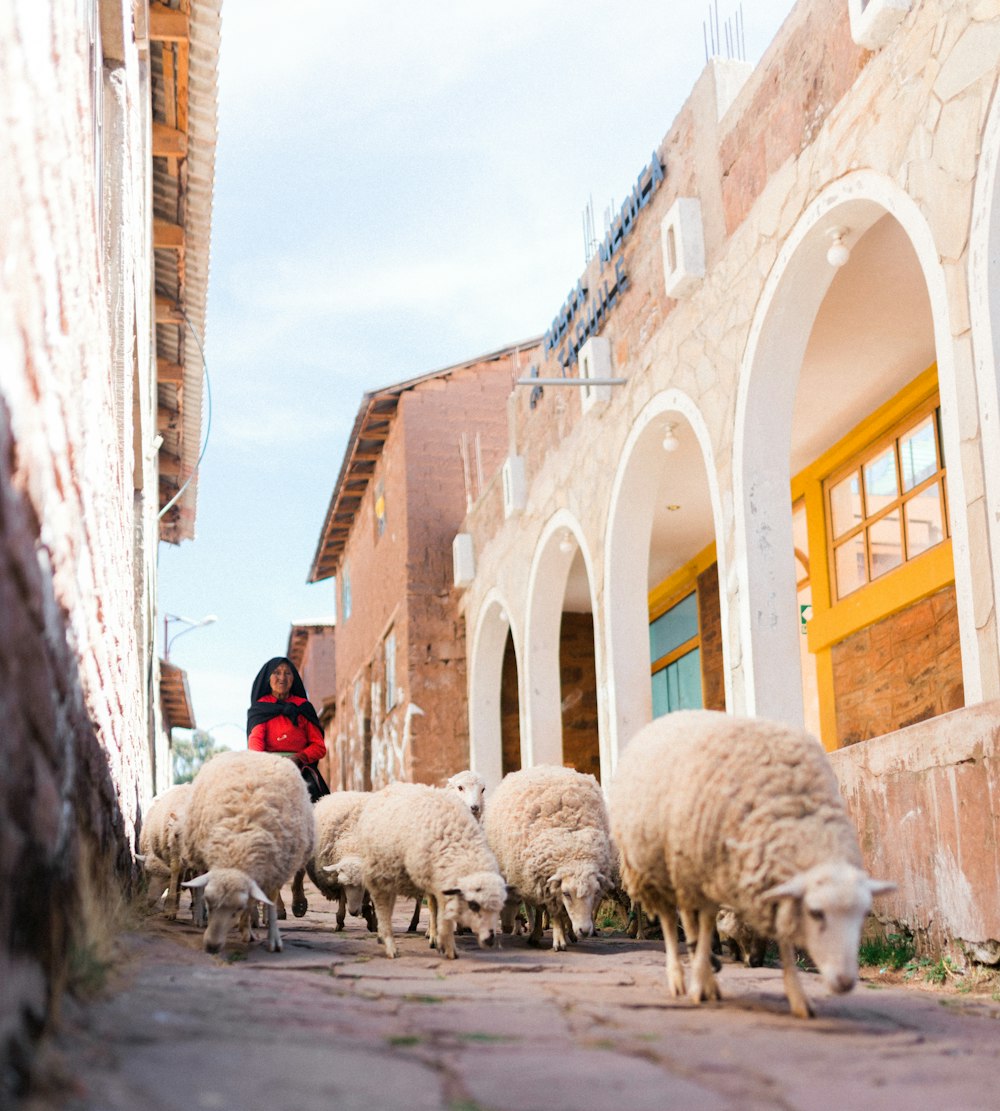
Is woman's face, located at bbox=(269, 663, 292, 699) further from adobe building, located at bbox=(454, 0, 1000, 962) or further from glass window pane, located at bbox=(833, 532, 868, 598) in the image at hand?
glass window pane, located at bbox=(833, 532, 868, 598)

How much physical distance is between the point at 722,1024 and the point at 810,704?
10.2m

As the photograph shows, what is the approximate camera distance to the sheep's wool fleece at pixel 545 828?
6.71 meters

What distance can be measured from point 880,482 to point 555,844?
531 centimetres

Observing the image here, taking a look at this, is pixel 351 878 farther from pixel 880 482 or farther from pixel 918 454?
pixel 880 482

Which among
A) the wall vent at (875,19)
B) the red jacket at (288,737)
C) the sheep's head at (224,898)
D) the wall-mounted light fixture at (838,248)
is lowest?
the sheep's head at (224,898)

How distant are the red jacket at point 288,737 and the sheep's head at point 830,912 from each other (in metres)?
4.59

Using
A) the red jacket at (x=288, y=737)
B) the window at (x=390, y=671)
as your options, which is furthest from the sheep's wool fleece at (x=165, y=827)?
the window at (x=390, y=671)

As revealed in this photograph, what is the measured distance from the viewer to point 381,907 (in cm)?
631

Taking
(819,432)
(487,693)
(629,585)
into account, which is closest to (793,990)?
(629,585)

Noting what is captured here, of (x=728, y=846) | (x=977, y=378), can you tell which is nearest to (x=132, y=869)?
(x=728, y=846)

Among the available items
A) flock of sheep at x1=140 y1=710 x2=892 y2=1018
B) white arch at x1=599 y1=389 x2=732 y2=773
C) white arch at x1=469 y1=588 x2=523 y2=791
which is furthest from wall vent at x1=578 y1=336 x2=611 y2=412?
white arch at x1=469 y1=588 x2=523 y2=791

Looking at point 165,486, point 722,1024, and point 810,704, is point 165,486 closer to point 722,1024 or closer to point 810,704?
point 810,704

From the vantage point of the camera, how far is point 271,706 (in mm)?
8188

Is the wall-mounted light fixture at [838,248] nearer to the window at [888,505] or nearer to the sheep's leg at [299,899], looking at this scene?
the window at [888,505]
